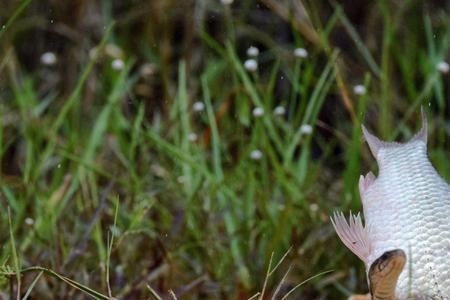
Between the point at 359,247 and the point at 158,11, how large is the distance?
6.41 feet

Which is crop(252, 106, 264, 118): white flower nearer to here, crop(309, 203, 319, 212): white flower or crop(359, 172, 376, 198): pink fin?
crop(309, 203, 319, 212): white flower

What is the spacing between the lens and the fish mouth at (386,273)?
1.22 m

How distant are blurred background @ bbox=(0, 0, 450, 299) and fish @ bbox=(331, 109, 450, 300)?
0.12m

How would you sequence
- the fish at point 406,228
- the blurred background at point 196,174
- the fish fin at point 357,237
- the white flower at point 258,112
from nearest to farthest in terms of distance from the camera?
the fish at point 406,228 < the fish fin at point 357,237 < the blurred background at point 196,174 < the white flower at point 258,112

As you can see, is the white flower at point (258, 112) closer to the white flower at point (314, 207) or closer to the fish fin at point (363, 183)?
the white flower at point (314, 207)

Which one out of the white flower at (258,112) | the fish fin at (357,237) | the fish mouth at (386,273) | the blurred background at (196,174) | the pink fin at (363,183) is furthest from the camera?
the white flower at (258,112)

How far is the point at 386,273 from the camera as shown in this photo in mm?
1253

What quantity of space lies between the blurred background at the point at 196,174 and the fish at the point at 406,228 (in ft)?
0.40

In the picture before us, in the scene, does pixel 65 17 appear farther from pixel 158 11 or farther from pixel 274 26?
pixel 274 26

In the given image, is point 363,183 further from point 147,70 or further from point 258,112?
point 147,70

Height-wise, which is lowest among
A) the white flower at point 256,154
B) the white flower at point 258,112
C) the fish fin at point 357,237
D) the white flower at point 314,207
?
the white flower at point 314,207

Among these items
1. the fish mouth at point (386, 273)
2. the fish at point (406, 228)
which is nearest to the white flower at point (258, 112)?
the fish at point (406, 228)

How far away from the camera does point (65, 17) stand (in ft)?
10.8

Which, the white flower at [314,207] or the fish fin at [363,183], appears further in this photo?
the white flower at [314,207]
